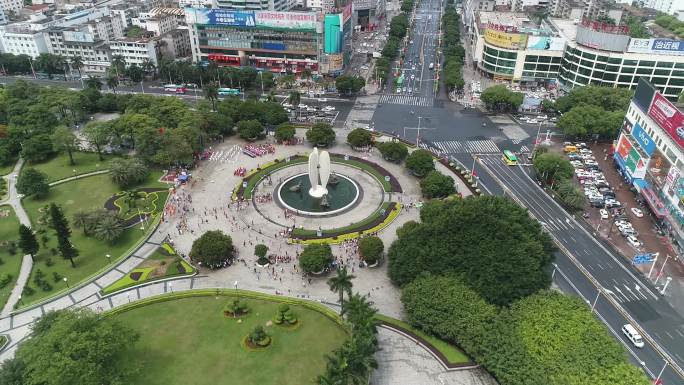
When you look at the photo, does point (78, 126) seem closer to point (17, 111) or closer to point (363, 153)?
point (17, 111)

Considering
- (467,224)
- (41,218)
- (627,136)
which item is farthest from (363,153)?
(41,218)

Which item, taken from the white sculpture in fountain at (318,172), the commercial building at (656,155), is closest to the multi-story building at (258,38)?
the white sculpture in fountain at (318,172)

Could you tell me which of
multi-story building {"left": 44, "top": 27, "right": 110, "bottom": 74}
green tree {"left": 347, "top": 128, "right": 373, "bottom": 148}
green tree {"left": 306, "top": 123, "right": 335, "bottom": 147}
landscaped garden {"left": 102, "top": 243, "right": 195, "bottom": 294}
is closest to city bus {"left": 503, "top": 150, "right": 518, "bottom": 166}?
green tree {"left": 347, "top": 128, "right": 373, "bottom": 148}

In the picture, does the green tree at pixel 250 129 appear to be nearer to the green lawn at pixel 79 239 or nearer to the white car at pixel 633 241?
the green lawn at pixel 79 239

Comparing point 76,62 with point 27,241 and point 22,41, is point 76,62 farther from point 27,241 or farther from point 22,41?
point 27,241

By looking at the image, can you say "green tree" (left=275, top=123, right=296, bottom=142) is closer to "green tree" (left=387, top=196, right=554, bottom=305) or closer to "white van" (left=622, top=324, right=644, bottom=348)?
"green tree" (left=387, top=196, right=554, bottom=305)

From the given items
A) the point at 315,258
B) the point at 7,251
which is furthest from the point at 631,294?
the point at 7,251
